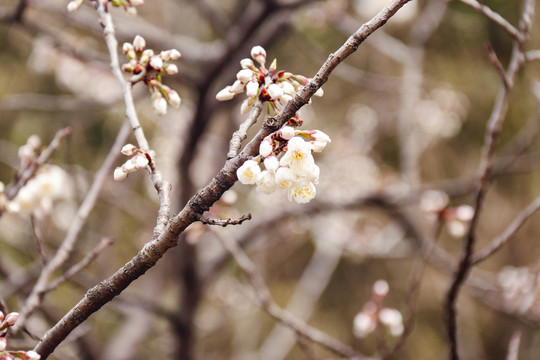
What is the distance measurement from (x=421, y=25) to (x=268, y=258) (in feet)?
7.65

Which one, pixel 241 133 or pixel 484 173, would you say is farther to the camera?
pixel 484 173

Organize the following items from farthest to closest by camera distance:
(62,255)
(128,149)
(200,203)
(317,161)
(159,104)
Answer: (317,161)
(62,255)
(159,104)
(128,149)
(200,203)

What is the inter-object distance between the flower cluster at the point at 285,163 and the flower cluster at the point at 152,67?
0.27 meters

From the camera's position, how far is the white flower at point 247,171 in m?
0.64

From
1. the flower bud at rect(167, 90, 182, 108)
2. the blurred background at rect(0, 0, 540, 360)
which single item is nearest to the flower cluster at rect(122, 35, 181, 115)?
the flower bud at rect(167, 90, 182, 108)

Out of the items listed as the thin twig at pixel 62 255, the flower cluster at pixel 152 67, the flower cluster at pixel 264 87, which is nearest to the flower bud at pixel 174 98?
the flower cluster at pixel 152 67

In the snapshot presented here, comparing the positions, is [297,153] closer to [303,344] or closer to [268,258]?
[303,344]

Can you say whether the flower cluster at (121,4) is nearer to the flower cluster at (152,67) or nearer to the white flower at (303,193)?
the flower cluster at (152,67)

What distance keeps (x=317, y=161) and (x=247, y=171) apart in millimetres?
3208

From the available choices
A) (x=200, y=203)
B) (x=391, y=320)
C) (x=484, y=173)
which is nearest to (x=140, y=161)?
(x=200, y=203)

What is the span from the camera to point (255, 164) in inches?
25.9

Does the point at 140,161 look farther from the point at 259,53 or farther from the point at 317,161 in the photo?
the point at 317,161

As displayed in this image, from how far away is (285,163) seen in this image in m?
0.70

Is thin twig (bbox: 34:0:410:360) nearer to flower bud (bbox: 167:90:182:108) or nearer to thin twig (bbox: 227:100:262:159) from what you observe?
thin twig (bbox: 227:100:262:159)
